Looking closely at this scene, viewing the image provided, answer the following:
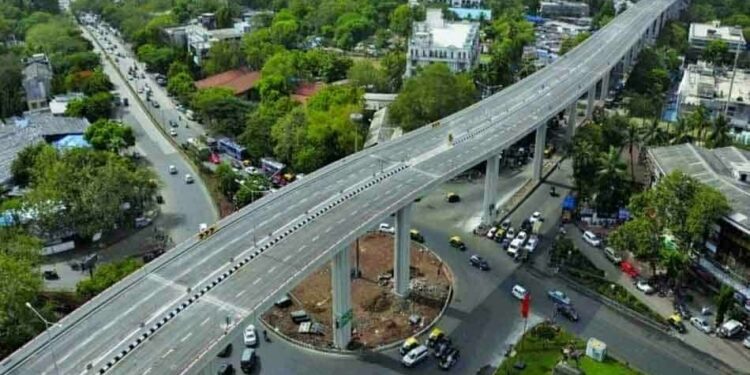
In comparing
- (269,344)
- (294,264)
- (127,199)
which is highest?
(294,264)

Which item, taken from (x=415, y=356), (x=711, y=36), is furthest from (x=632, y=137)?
(x=711, y=36)

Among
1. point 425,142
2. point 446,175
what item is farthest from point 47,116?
point 446,175

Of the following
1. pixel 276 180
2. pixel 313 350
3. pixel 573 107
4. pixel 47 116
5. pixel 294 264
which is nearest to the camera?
pixel 294 264

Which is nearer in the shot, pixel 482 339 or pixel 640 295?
pixel 482 339

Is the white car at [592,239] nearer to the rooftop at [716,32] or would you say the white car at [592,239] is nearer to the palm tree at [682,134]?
the palm tree at [682,134]

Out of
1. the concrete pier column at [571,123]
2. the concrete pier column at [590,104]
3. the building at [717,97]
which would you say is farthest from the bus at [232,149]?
the building at [717,97]

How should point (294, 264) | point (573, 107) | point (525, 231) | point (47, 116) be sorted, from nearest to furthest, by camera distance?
1. point (294, 264)
2. point (525, 231)
3. point (573, 107)
4. point (47, 116)

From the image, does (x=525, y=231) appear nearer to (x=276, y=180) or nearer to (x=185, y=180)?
(x=276, y=180)
